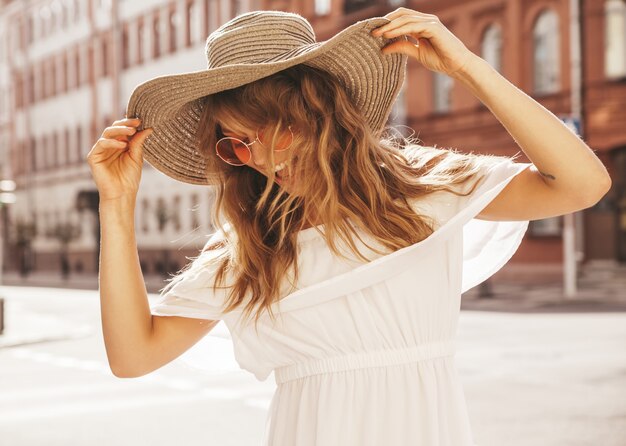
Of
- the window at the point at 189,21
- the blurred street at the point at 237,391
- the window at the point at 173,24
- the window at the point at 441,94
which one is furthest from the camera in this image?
the window at the point at 173,24

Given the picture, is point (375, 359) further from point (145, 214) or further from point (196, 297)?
point (145, 214)

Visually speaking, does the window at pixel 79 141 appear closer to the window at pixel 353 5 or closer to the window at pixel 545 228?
the window at pixel 353 5

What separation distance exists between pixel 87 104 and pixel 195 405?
4313 cm

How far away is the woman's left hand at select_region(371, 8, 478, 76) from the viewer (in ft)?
6.63

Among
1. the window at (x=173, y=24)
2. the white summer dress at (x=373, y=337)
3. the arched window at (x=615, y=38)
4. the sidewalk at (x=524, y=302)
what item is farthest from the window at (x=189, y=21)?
the white summer dress at (x=373, y=337)

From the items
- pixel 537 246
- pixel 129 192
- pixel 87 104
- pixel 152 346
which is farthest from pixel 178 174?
pixel 87 104

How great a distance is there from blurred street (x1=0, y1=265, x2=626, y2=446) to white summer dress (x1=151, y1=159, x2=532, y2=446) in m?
0.39

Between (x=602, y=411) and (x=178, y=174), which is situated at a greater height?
(x=178, y=174)

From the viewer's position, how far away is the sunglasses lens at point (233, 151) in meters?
2.12

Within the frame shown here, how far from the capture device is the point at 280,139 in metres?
2.08

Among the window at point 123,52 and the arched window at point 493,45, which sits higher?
the window at point 123,52

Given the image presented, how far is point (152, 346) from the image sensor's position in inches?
83.9

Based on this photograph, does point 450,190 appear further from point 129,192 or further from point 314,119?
point 129,192

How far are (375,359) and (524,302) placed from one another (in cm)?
1926
